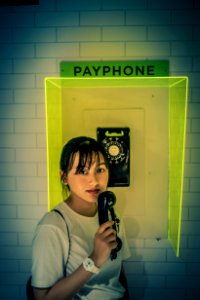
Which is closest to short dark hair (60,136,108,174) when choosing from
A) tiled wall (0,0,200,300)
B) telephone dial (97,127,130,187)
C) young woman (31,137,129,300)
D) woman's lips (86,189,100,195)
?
young woman (31,137,129,300)

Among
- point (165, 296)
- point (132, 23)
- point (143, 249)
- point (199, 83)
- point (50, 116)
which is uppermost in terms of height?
point (132, 23)

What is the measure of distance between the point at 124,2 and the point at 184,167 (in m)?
1.37

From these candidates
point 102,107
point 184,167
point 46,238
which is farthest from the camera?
point 184,167

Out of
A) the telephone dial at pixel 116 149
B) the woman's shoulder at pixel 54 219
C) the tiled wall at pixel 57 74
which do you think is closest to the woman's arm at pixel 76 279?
the woman's shoulder at pixel 54 219

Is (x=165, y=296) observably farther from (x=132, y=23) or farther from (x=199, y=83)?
(x=132, y=23)

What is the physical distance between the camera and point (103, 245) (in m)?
1.29

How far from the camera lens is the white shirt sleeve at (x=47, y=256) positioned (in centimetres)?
127

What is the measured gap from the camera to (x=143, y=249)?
2.45 m

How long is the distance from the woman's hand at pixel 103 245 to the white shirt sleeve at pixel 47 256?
157 mm

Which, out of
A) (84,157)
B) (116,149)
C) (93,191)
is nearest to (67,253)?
(93,191)

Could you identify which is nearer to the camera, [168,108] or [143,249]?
[168,108]

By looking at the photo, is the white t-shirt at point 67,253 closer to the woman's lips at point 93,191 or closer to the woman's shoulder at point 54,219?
the woman's shoulder at point 54,219

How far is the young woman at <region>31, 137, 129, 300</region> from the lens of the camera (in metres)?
1.28

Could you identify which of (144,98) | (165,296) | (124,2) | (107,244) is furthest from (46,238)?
(124,2)
